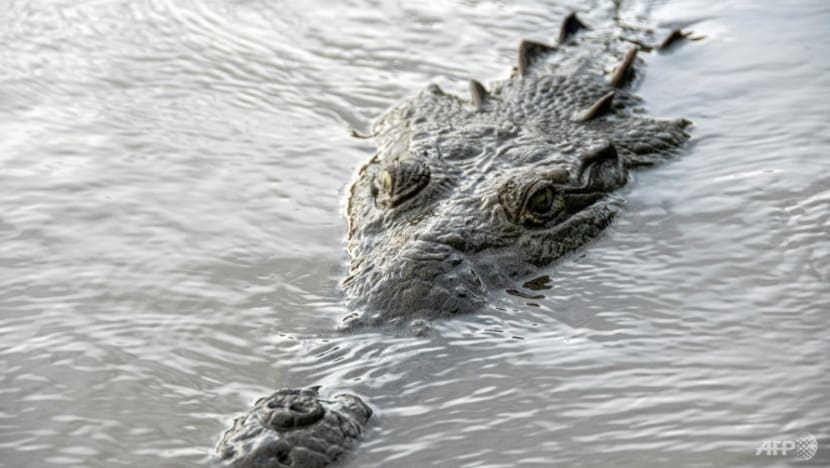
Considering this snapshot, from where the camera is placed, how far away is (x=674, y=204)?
21.5 ft

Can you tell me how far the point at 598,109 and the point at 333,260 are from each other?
242 cm

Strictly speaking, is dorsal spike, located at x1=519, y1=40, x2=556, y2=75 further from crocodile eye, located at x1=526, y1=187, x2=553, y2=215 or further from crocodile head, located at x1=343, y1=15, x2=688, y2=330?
crocodile eye, located at x1=526, y1=187, x2=553, y2=215

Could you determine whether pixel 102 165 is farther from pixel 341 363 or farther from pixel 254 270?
pixel 341 363

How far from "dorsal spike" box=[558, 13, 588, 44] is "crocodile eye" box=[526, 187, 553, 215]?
3.31 m

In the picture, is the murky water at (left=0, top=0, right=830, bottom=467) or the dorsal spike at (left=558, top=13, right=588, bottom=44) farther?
the dorsal spike at (left=558, top=13, right=588, bottom=44)

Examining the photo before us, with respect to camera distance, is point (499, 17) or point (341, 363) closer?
point (341, 363)

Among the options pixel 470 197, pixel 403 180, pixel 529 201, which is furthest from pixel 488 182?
pixel 403 180

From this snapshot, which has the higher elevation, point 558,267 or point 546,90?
point 546,90

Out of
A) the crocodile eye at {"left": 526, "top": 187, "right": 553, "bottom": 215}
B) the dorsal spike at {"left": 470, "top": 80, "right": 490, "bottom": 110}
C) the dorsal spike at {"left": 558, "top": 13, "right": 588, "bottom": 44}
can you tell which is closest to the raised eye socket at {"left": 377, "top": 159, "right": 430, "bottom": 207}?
the crocodile eye at {"left": 526, "top": 187, "right": 553, "bottom": 215}

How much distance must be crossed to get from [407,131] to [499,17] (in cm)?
286

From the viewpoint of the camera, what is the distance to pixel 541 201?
5953mm

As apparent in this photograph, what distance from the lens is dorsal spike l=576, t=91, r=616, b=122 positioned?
288 inches

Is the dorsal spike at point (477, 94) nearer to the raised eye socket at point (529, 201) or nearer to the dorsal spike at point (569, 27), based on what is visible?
the dorsal spike at point (569, 27)

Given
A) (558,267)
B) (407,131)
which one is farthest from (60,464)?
(407,131)
